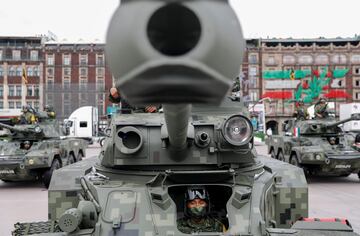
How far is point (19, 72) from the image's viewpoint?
2120 inches

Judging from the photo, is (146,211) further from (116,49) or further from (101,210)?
(116,49)

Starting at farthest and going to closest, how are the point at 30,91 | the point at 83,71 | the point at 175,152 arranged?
1. the point at 83,71
2. the point at 30,91
3. the point at 175,152

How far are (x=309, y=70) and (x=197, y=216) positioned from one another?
52544mm

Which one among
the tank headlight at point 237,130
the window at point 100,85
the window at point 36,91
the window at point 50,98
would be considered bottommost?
the tank headlight at point 237,130

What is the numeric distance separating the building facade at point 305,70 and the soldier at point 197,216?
161ft

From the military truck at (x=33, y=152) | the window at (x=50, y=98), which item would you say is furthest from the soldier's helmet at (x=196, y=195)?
the window at (x=50, y=98)

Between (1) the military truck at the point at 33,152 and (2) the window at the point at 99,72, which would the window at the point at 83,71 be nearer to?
(2) the window at the point at 99,72

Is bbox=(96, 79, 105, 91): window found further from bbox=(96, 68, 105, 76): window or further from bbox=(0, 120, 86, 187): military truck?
bbox=(0, 120, 86, 187): military truck

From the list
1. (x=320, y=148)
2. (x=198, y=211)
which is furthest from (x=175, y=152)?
(x=320, y=148)

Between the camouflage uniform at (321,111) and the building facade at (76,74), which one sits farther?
the building facade at (76,74)

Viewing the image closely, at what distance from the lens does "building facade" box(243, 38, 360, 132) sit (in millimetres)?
53344

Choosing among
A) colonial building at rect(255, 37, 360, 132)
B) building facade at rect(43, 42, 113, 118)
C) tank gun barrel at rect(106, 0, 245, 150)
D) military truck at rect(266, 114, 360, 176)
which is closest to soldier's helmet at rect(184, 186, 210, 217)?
tank gun barrel at rect(106, 0, 245, 150)

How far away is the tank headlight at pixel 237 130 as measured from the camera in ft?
14.5

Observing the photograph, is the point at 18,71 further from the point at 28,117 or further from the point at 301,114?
the point at 301,114
